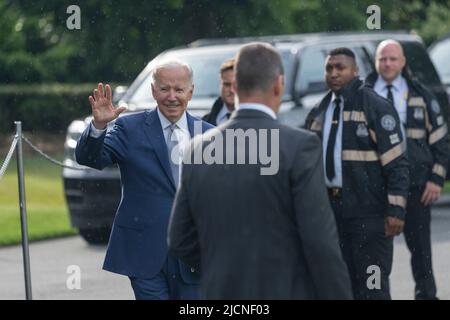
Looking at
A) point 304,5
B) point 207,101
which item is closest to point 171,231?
point 207,101

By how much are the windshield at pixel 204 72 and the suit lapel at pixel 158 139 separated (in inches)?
235

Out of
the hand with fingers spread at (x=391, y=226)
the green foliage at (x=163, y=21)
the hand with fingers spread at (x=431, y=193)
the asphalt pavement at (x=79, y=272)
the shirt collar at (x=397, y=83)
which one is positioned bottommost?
the asphalt pavement at (x=79, y=272)

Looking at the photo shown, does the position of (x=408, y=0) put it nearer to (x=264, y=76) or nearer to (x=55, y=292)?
(x=55, y=292)

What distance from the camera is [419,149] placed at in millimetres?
9703

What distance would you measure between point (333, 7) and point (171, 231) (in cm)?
2274

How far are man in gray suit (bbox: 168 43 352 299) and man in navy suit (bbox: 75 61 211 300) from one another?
1.53 meters

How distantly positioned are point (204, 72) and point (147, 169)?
6509 mm

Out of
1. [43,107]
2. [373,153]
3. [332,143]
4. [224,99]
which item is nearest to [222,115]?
[224,99]

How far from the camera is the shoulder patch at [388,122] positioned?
27.1 feet

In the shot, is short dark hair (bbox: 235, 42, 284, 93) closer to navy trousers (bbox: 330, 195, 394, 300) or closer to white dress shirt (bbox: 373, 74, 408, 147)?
navy trousers (bbox: 330, 195, 394, 300)

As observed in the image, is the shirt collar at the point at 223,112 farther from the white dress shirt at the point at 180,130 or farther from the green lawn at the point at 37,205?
the green lawn at the point at 37,205

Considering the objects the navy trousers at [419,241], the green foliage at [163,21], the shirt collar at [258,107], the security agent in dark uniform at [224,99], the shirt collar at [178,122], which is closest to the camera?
the shirt collar at [258,107]

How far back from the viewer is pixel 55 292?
10.6 meters

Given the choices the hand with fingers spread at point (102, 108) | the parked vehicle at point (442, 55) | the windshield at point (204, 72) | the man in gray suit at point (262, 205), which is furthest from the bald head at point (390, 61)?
the parked vehicle at point (442, 55)
